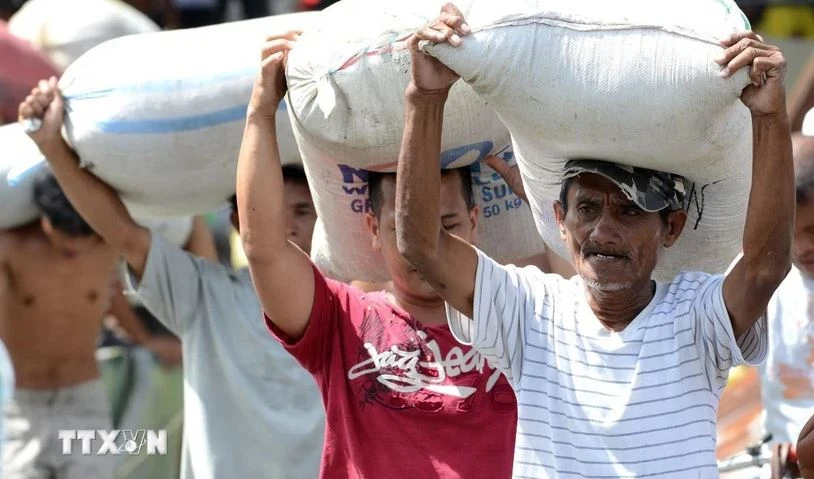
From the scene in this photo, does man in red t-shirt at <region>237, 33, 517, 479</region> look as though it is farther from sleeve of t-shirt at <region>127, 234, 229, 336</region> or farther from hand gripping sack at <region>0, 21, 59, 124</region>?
hand gripping sack at <region>0, 21, 59, 124</region>

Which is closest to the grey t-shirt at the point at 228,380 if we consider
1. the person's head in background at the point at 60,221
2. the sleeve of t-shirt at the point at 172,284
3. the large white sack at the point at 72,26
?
the sleeve of t-shirt at the point at 172,284

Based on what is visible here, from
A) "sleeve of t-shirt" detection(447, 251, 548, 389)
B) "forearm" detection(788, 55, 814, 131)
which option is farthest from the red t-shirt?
"forearm" detection(788, 55, 814, 131)

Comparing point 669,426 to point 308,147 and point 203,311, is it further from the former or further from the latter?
point 203,311

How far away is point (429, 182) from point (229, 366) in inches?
64.5

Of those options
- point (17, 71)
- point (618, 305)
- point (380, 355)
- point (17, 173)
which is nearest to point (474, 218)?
point (380, 355)

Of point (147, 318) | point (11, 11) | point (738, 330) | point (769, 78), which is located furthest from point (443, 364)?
point (11, 11)

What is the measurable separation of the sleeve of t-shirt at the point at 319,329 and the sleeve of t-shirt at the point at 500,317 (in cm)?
42

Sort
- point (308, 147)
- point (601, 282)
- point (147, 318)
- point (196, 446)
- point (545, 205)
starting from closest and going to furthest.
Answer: point (601, 282)
point (545, 205)
point (308, 147)
point (196, 446)
point (147, 318)

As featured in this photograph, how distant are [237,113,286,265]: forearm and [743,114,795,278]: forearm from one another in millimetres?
977

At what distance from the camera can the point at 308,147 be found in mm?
3383

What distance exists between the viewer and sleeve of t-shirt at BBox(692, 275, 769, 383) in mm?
2857

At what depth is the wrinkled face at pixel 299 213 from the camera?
4297 millimetres

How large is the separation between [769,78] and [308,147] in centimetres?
107

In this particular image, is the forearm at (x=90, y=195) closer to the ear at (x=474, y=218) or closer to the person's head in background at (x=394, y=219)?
the person's head in background at (x=394, y=219)
